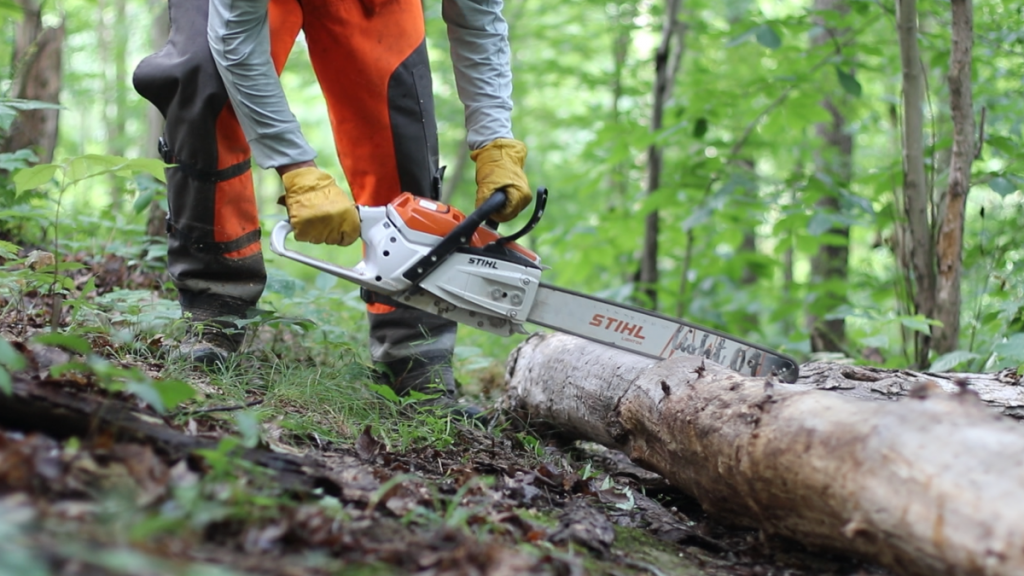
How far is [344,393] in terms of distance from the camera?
106 inches

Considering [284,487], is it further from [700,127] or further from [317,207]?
[700,127]

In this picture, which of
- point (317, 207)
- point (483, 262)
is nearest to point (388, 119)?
point (317, 207)

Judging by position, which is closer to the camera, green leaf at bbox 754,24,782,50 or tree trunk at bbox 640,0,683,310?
green leaf at bbox 754,24,782,50

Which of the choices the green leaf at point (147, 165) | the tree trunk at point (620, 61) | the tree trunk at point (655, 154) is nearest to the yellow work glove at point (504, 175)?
the green leaf at point (147, 165)

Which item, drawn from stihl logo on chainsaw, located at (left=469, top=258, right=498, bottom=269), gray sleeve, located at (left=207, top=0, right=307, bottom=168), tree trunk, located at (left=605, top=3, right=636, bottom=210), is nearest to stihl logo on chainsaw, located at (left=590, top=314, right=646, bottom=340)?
stihl logo on chainsaw, located at (left=469, top=258, right=498, bottom=269)

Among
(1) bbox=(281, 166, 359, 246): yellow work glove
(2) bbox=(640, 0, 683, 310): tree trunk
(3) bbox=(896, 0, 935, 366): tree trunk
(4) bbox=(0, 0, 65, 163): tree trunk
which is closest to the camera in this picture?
(1) bbox=(281, 166, 359, 246): yellow work glove

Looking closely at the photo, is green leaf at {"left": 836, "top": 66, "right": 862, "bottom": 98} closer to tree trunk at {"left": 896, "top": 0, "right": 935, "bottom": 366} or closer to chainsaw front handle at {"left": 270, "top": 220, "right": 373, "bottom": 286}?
tree trunk at {"left": 896, "top": 0, "right": 935, "bottom": 366}

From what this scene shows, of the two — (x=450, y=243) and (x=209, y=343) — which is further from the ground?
(x=450, y=243)

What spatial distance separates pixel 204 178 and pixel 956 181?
3.48 metres

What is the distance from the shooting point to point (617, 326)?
273 centimetres

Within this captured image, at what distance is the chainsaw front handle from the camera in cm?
252

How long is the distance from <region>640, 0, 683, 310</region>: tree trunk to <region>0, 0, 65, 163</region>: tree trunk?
3949mm

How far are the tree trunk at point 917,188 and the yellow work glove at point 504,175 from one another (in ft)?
7.07

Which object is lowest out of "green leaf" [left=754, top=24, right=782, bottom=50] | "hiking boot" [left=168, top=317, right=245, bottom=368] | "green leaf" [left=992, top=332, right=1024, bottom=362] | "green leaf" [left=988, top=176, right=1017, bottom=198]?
"hiking boot" [left=168, top=317, right=245, bottom=368]
